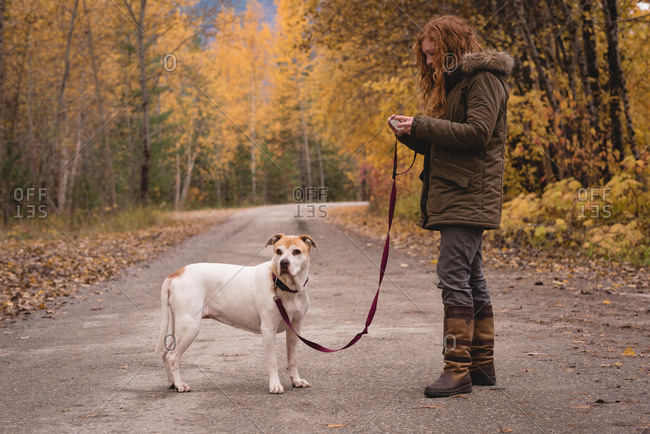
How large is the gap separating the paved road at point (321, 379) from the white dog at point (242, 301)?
268 millimetres

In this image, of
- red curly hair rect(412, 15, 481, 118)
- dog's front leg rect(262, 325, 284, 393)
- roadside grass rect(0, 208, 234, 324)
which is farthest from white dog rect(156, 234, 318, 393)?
roadside grass rect(0, 208, 234, 324)

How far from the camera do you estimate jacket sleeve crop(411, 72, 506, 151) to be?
3881 millimetres

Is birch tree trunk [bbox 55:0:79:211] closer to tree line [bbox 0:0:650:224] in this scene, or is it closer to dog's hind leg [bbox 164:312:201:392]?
tree line [bbox 0:0:650:224]

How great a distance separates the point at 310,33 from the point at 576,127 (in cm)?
765

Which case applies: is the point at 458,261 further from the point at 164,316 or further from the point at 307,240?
the point at 164,316

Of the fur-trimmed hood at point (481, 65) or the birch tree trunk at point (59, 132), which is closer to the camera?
the fur-trimmed hood at point (481, 65)

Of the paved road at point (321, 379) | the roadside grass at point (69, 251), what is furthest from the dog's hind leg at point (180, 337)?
the roadside grass at point (69, 251)

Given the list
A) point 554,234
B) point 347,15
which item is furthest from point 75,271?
point 347,15

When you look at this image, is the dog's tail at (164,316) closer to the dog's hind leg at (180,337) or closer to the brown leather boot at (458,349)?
the dog's hind leg at (180,337)

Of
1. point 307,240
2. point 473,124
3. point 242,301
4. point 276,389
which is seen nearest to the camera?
point 473,124

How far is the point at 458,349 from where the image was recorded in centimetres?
405

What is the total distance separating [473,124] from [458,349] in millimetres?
1420

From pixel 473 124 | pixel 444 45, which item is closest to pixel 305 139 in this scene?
pixel 444 45

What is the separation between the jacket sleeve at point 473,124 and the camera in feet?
12.7
